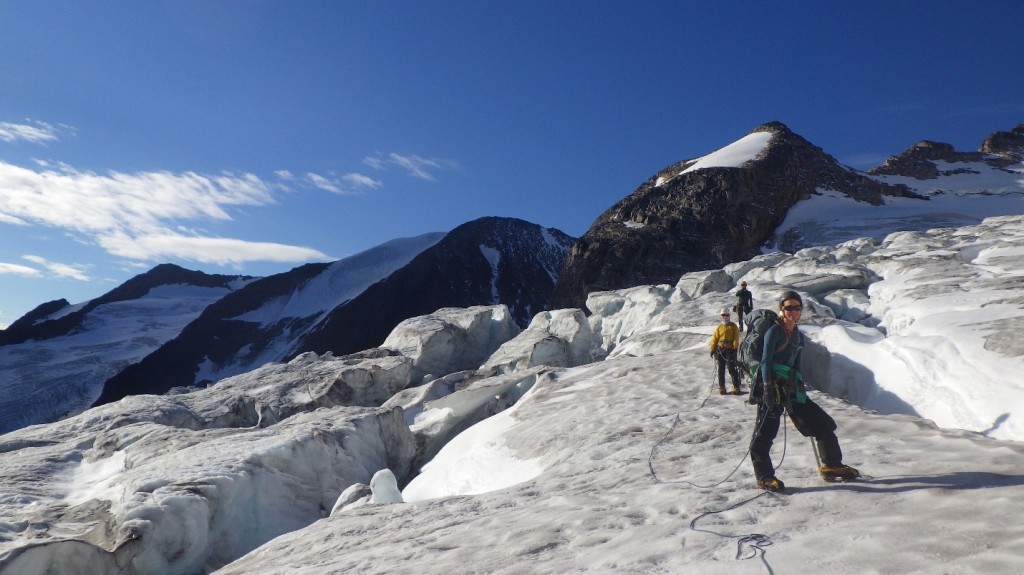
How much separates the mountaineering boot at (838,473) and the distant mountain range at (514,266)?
1730 inches

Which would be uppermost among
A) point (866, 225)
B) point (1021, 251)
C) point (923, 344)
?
point (866, 225)

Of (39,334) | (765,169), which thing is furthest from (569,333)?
(39,334)

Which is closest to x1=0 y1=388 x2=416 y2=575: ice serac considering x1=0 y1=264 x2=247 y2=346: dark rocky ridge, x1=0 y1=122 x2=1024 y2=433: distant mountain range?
x1=0 y1=122 x2=1024 y2=433: distant mountain range

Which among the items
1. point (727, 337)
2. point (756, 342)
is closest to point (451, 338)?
point (727, 337)

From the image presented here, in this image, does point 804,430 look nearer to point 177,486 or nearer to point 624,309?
point 177,486

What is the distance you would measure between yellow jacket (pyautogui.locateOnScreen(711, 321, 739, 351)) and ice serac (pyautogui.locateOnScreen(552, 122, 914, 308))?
1517 inches

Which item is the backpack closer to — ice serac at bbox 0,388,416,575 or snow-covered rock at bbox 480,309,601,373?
ice serac at bbox 0,388,416,575

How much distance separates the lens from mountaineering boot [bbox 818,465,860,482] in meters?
5.00

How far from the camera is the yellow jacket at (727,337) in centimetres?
1001

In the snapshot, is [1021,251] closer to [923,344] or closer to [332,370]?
[923,344]

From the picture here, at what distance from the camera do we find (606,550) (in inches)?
175

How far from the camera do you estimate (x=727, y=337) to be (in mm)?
10078

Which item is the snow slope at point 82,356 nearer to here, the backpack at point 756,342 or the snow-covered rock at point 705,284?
the snow-covered rock at point 705,284

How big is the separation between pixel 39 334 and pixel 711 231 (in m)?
87.7
